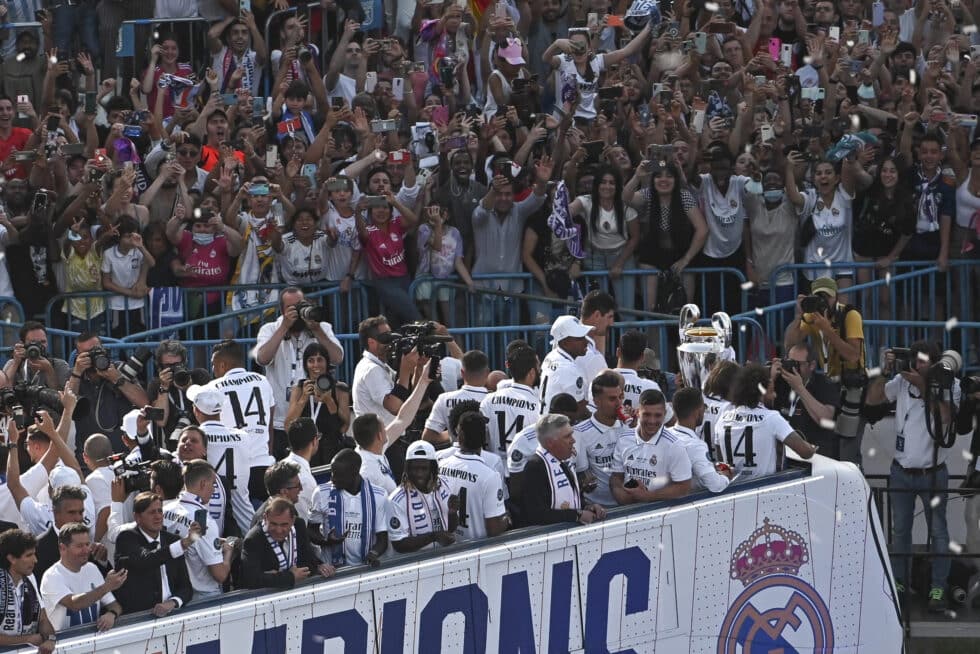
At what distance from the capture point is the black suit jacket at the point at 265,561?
30.9 feet

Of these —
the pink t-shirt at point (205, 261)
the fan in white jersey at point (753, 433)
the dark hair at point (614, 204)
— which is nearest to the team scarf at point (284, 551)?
the fan in white jersey at point (753, 433)

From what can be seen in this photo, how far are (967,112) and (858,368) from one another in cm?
407

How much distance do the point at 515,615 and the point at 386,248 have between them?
5.76 meters

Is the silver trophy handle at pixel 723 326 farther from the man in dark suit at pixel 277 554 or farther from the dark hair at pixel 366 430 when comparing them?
the man in dark suit at pixel 277 554

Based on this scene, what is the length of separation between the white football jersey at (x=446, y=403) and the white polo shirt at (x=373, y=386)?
866mm

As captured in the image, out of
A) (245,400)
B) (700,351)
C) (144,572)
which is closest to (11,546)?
(144,572)

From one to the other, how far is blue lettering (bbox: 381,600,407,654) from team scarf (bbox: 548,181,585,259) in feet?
19.7

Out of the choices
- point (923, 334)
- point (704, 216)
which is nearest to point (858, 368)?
point (923, 334)

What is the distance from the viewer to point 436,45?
1791 cm

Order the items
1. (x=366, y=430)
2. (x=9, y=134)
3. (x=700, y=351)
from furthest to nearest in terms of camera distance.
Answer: (x=9, y=134)
(x=700, y=351)
(x=366, y=430)

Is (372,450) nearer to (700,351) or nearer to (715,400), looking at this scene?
(715,400)

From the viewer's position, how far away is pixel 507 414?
11180 mm

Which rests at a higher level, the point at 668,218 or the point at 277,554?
the point at 668,218

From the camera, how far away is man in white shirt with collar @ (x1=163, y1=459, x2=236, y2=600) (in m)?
9.61
